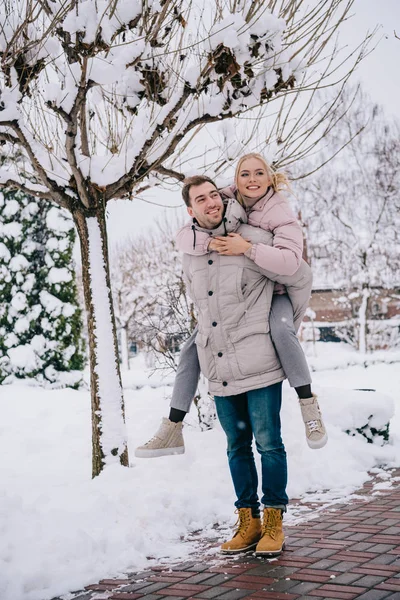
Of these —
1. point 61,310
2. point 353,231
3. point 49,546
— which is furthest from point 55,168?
point 353,231

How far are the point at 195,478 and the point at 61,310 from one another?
11.1 metres

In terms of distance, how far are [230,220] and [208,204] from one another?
0.53 ft

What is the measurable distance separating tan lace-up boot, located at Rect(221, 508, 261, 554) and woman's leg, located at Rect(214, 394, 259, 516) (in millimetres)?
45

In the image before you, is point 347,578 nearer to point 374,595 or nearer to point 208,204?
point 374,595

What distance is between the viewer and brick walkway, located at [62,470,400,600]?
309 cm

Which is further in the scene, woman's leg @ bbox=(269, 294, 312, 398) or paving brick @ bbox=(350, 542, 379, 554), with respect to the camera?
paving brick @ bbox=(350, 542, 379, 554)

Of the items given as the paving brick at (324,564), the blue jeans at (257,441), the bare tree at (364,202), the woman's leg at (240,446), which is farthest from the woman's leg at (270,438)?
the bare tree at (364,202)

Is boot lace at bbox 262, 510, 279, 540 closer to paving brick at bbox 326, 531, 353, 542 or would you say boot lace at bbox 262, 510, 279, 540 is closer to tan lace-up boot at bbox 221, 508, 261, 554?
tan lace-up boot at bbox 221, 508, 261, 554

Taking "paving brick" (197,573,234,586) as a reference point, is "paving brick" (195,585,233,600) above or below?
above

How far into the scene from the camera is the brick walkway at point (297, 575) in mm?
3094

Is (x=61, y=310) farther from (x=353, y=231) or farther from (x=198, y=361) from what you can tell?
(x=353, y=231)

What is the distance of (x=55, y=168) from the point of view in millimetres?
5602

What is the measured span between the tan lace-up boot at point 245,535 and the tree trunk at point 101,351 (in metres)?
1.84

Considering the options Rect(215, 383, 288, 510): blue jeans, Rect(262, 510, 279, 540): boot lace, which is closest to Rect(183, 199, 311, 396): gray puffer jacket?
Rect(215, 383, 288, 510): blue jeans
